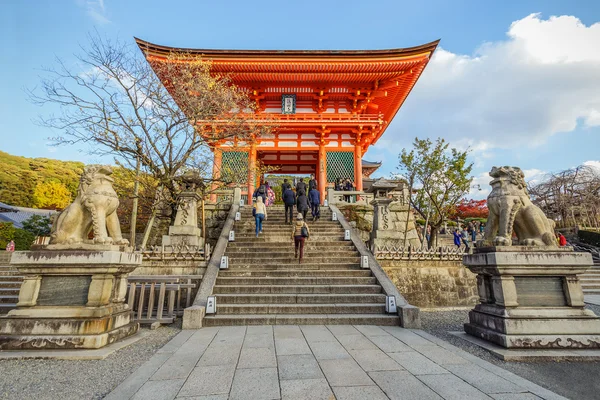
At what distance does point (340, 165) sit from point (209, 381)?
13253 mm

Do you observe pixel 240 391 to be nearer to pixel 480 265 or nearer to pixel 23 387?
pixel 23 387

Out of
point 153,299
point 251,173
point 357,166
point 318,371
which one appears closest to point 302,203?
point 251,173

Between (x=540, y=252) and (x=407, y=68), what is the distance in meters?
13.6

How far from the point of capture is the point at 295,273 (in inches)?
269

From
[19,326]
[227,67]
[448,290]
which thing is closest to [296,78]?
[227,67]

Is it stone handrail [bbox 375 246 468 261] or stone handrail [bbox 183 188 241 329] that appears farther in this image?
stone handrail [bbox 375 246 468 261]

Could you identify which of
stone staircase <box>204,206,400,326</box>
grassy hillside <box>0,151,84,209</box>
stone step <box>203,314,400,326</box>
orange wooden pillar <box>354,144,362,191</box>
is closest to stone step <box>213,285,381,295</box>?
stone staircase <box>204,206,400,326</box>

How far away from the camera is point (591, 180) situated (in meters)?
18.5

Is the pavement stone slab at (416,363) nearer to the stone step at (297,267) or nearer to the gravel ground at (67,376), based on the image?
the gravel ground at (67,376)

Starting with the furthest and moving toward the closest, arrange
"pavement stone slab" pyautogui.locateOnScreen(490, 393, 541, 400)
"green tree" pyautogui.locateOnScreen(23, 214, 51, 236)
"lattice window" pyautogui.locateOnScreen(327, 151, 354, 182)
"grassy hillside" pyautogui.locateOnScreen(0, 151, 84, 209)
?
1. "grassy hillside" pyautogui.locateOnScreen(0, 151, 84, 209)
2. "green tree" pyautogui.locateOnScreen(23, 214, 51, 236)
3. "lattice window" pyautogui.locateOnScreen(327, 151, 354, 182)
4. "pavement stone slab" pyautogui.locateOnScreen(490, 393, 541, 400)

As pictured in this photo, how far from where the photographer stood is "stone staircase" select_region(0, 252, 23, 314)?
611 cm

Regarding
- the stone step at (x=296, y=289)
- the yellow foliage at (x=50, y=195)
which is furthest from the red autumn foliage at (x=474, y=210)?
the yellow foliage at (x=50, y=195)

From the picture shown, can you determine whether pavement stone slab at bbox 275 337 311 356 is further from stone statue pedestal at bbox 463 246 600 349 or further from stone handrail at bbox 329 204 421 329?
stone statue pedestal at bbox 463 246 600 349

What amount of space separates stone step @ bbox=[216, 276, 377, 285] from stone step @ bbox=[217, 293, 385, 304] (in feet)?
1.93
